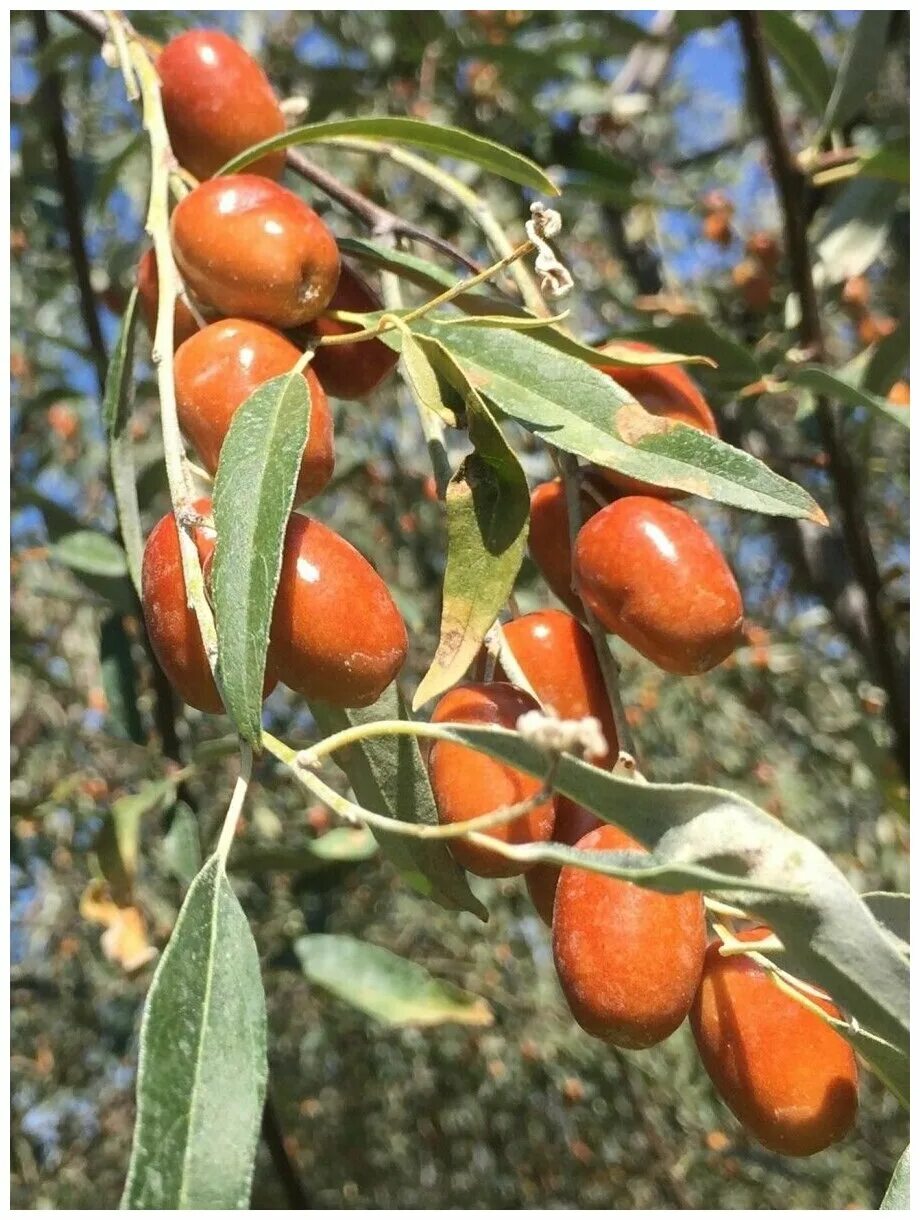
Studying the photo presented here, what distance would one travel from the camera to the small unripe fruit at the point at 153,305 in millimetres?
714

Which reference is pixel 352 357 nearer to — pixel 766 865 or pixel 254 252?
pixel 254 252

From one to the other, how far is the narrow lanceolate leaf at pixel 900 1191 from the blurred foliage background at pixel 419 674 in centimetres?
69

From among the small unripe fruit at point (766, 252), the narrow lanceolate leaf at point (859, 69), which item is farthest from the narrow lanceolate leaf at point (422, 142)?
the small unripe fruit at point (766, 252)

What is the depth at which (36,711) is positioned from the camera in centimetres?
263

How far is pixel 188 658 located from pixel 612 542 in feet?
0.71

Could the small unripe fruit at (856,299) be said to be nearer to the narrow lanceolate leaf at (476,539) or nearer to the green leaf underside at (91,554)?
the green leaf underside at (91,554)

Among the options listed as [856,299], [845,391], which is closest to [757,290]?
[856,299]

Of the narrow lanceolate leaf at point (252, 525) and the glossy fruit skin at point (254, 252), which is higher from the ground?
the glossy fruit skin at point (254, 252)

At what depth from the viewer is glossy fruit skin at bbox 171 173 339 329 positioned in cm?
66

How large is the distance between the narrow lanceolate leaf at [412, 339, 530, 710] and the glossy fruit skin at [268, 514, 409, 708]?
1.1 inches

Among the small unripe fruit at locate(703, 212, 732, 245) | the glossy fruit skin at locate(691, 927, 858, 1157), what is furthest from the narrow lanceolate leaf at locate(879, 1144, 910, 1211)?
the small unripe fruit at locate(703, 212, 732, 245)

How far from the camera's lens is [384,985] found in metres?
1.38

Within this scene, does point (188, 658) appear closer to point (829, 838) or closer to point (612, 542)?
point (612, 542)

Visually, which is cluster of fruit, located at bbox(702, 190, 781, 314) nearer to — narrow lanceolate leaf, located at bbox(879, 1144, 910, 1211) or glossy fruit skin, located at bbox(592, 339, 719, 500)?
glossy fruit skin, located at bbox(592, 339, 719, 500)
